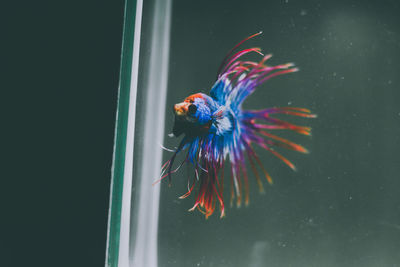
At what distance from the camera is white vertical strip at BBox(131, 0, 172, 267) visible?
0.60 m

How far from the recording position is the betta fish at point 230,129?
19.5 inches

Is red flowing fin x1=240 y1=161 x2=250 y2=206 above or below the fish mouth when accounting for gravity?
below

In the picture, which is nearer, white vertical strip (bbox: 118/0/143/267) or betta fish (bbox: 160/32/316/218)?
betta fish (bbox: 160/32/316/218)

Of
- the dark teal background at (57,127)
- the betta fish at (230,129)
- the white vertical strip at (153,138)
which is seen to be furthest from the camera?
the dark teal background at (57,127)

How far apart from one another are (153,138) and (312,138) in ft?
1.00

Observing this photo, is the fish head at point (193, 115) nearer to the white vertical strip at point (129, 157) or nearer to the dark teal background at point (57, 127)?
the white vertical strip at point (129, 157)

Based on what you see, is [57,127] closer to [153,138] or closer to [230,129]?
[153,138]

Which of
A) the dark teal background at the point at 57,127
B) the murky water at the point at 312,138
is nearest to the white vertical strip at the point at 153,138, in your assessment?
the murky water at the point at 312,138

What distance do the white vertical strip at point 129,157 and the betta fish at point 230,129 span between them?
0.11 m

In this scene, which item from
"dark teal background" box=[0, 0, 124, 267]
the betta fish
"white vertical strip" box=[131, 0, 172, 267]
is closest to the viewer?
the betta fish

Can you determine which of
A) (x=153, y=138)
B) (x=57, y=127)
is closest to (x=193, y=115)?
(x=153, y=138)

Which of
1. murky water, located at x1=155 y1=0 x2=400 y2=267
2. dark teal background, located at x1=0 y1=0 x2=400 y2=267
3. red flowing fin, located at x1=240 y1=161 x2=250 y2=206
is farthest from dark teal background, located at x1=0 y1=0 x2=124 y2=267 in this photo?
red flowing fin, located at x1=240 y1=161 x2=250 y2=206

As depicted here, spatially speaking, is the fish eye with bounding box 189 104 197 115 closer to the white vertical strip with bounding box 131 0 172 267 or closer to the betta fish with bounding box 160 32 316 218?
the betta fish with bounding box 160 32 316 218

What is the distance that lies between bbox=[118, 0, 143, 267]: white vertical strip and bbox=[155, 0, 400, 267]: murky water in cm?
7
